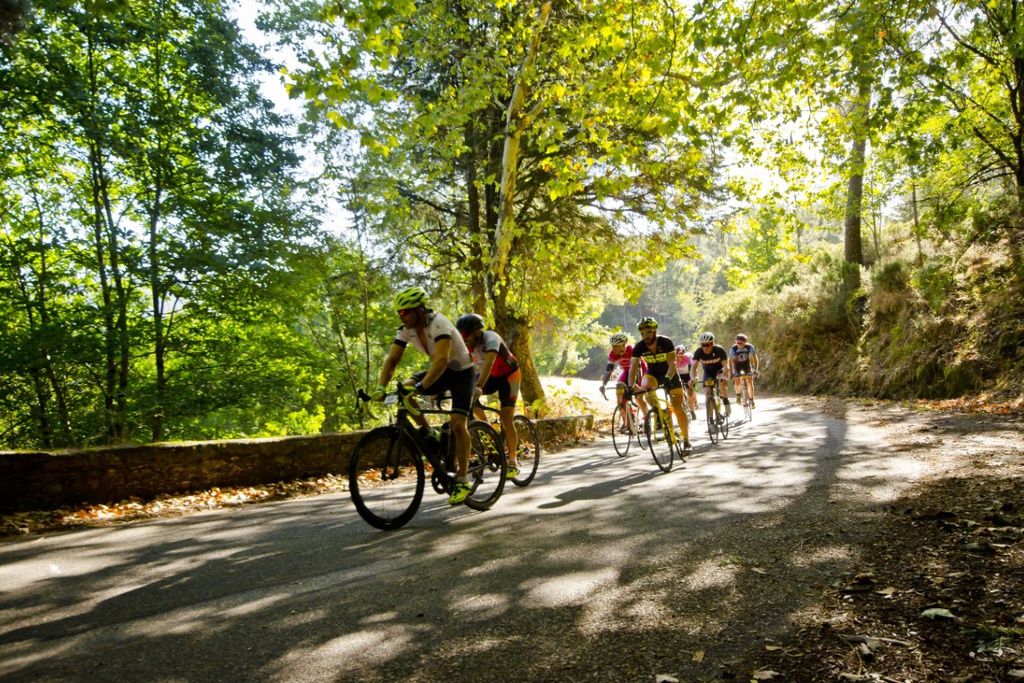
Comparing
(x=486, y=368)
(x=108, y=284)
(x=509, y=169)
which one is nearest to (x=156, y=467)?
(x=486, y=368)

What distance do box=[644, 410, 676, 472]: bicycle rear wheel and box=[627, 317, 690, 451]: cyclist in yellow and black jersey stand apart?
33cm

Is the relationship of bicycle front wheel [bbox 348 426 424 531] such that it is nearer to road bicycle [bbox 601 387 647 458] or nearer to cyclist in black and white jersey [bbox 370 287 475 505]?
cyclist in black and white jersey [bbox 370 287 475 505]

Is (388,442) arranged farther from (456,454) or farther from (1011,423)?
(1011,423)

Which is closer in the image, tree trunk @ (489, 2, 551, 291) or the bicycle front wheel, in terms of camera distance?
the bicycle front wheel

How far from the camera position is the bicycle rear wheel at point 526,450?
343 inches

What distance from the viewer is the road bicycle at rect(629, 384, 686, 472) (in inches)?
384

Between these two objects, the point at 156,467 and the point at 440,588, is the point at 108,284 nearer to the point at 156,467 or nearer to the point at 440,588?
the point at 156,467

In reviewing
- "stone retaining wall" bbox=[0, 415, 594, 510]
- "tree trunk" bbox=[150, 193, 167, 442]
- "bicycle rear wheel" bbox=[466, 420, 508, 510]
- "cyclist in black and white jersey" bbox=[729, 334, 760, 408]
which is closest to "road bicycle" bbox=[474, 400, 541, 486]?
"bicycle rear wheel" bbox=[466, 420, 508, 510]

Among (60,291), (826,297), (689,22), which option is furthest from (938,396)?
(60,291)

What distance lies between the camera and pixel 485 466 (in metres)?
7.15

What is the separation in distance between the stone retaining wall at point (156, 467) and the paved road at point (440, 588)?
4.02 feet

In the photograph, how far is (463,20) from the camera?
14.9 meters

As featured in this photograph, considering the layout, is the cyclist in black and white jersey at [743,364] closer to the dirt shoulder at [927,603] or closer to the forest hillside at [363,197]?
the forest hillside at [363,197]

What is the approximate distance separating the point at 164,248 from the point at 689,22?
11.7 meters
